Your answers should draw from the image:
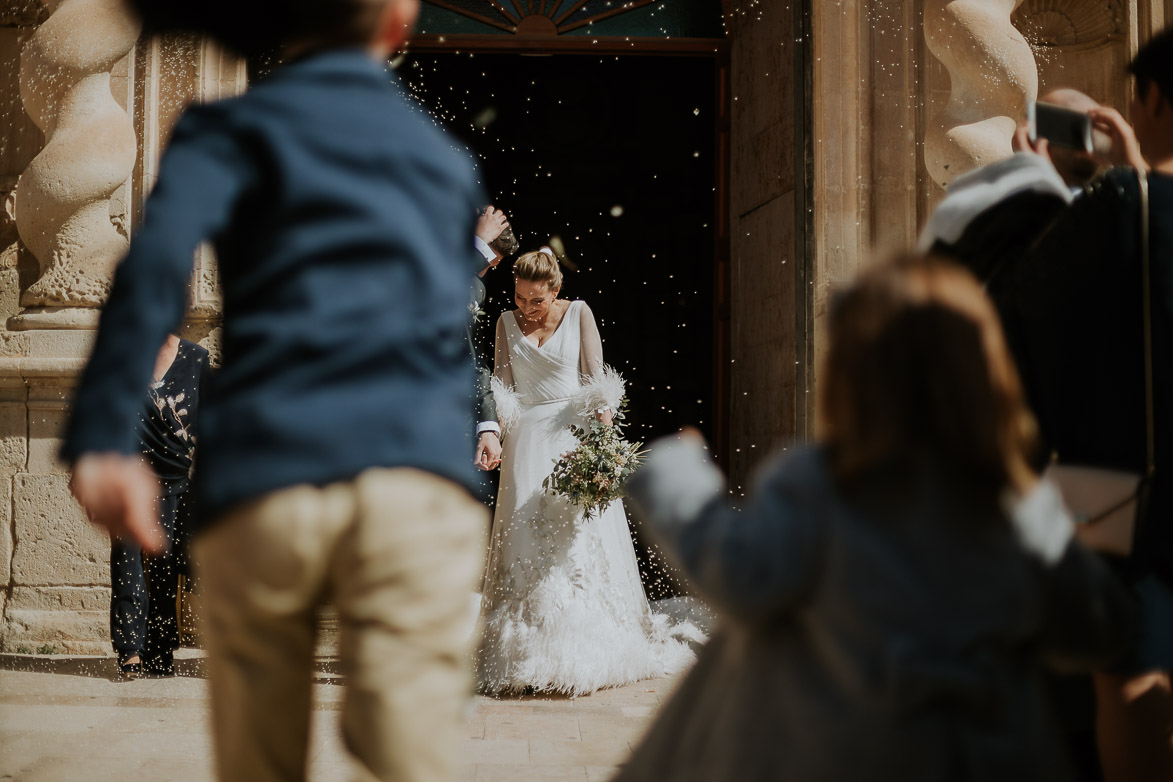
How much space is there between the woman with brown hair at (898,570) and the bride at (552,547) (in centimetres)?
398

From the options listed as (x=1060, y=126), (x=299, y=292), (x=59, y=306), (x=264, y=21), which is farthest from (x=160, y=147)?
(x=299, y=292)

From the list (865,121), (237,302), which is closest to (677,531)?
(237,302)

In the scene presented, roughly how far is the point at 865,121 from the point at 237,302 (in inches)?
212

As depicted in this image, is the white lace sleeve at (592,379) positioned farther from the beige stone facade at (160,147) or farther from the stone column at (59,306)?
the stone column at (59,306)

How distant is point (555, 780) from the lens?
374 cm

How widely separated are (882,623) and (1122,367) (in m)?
1.01

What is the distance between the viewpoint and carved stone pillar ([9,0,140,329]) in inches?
246

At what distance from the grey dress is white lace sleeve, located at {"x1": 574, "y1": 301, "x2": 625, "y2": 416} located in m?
4.35

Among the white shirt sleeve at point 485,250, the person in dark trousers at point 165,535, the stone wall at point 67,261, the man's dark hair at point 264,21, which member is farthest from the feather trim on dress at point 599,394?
the man's dark hair at point 264,21

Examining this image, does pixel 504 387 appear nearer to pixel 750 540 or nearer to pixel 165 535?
pixel 165 535

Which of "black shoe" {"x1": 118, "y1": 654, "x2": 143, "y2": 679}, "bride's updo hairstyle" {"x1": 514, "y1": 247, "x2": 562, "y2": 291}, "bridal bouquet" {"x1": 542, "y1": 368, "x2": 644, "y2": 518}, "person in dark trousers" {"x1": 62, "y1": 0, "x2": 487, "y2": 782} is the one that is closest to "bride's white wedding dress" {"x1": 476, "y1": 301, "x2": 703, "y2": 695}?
"bridal bouquet" {"x1": 542, "y1": 368, "x2": 644, "y2": 518}

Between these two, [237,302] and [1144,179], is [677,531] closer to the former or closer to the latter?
[237,302]

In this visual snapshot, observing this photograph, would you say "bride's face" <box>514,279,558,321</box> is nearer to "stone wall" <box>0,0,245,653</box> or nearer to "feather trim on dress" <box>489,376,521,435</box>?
"feather trim on dress" <box>489,376,521,435</box>

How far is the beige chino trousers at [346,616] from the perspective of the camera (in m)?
1.56
